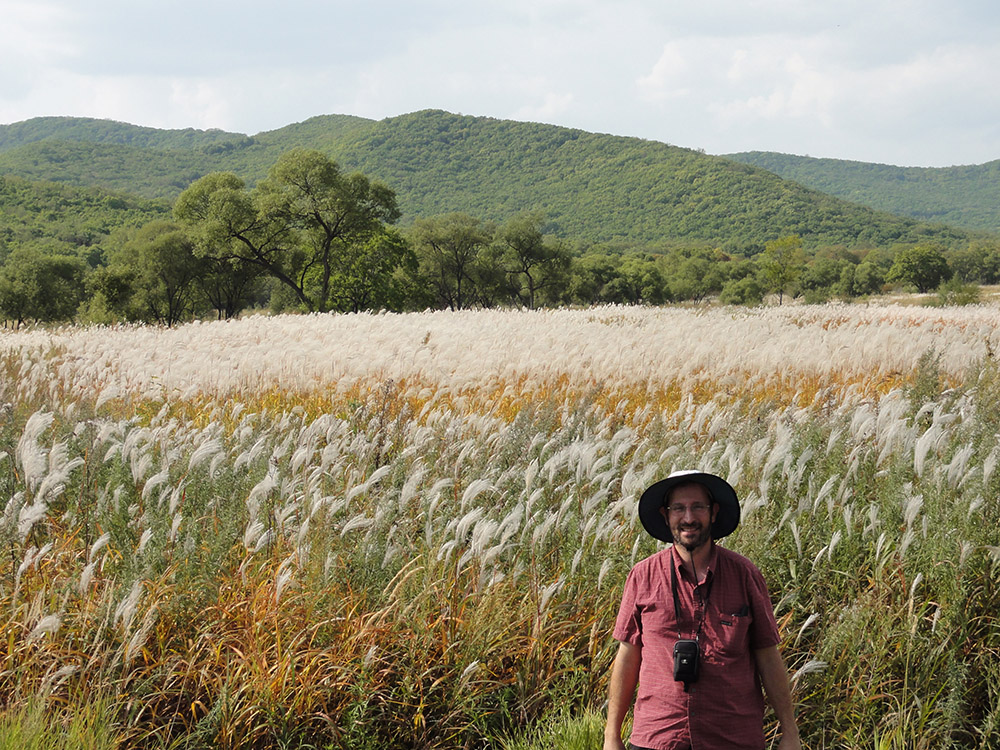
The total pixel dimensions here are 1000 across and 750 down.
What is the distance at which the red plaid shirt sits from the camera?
2.10 metres

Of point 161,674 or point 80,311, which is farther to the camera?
point 80,311

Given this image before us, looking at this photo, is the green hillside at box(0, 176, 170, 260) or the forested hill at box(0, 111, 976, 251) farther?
the forested hill at box(0, 111, 976, 251)

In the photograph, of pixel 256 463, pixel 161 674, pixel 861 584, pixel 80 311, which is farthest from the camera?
pixel 80 311

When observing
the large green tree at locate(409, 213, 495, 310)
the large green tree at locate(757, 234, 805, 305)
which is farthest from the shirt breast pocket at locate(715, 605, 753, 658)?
the large green tree at locate(409, 213, 495, 310)

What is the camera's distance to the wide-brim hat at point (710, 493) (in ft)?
7.53

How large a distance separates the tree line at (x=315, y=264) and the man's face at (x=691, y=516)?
75.5 feet

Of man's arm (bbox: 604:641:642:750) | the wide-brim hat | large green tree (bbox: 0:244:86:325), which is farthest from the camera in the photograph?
large green tree (bbox: 0:244:86:325)

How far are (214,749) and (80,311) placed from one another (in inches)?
2598

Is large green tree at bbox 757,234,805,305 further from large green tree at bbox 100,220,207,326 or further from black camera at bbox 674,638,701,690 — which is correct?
black camera at bbox 674,638,701,690

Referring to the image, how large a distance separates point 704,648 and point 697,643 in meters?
0.05

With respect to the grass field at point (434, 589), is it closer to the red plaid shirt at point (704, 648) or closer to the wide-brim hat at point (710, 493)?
the red plaid shirt at point (704, 648)

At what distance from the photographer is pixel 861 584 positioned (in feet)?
11.6

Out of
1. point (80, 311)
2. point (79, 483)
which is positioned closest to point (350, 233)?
point (80, 311)

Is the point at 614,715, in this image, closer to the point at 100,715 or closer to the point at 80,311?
the point at 100,715
